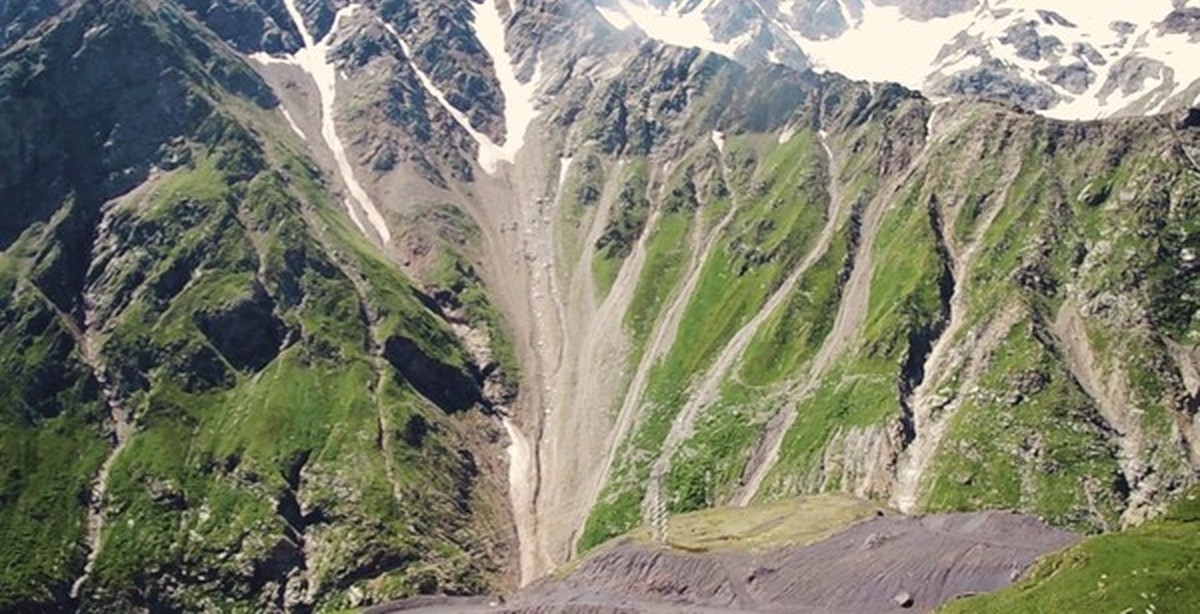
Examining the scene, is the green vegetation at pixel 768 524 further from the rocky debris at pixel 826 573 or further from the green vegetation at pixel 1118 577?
the green vegetation at pixel 1118 577

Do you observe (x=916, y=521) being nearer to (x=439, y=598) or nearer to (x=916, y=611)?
(x=916, y=611)

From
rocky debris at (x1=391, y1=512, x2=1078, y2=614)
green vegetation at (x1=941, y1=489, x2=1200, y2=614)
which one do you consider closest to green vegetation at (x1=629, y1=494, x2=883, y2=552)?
rocky debris at (x1=391, y1=512, x2=1078, y2=614)

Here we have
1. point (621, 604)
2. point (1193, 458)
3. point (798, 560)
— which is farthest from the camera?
point (1193, 458)

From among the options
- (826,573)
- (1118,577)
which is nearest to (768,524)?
(826,573)

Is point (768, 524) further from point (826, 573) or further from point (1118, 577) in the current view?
point (1118, 577)

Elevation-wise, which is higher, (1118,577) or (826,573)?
(1118,577)

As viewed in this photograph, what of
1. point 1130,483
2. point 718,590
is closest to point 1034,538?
point 718,590

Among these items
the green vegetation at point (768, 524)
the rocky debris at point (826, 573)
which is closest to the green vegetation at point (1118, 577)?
the rocky debris at point (826, 573)

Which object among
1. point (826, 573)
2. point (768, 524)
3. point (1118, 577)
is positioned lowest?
point (768, 524)
